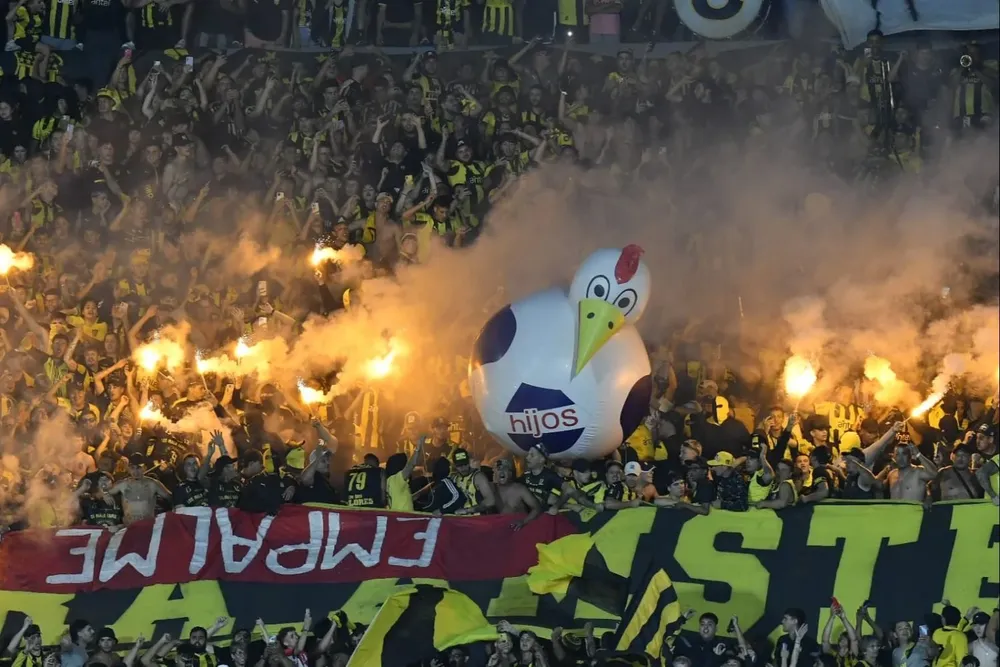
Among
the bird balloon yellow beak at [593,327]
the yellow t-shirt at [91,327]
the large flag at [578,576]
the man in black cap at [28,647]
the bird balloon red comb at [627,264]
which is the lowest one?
the man in black cap at [28,647]

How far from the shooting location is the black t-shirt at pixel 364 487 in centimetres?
929

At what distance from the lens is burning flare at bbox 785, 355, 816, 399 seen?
1043 centimetres

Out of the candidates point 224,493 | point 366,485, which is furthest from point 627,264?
→ point 224,493

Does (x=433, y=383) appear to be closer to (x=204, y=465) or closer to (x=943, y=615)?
(x=204, y=465)

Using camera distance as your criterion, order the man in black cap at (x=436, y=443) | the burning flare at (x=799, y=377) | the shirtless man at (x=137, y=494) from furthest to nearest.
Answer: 1. the burning flare at (x=799, y=377)
2. the man in black cap at (x=436, y=443)
3. the shirtless man at (x=137, y=494)

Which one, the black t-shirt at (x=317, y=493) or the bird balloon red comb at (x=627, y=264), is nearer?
the bird balloon red comb at (x=627, y=264)

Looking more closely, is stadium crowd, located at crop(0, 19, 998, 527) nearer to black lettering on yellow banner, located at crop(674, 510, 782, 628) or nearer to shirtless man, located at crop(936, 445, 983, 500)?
shirtless man, located at crop(936, 445, 983, 500)

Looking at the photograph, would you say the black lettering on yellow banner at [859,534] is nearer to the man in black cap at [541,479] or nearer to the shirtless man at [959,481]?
the shirtless man at [959,481]

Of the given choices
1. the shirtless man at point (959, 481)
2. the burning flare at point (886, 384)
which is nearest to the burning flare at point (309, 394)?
the burning flare at point (886, 384)

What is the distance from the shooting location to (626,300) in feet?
30.0

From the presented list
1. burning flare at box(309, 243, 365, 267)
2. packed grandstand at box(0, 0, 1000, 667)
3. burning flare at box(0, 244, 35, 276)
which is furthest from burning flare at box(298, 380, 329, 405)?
burning flare at box(0, 244, 35, 276)

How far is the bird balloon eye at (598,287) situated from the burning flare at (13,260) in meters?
4.68

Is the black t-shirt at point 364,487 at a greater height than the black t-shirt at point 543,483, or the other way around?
the black t-shirt at point 543,483

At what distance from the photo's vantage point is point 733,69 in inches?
511
